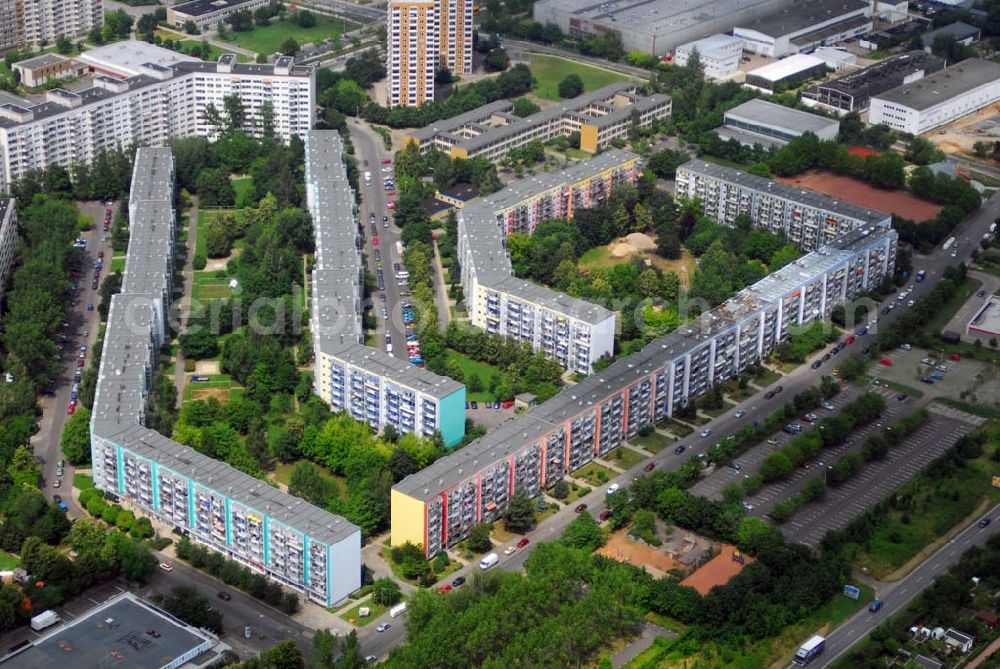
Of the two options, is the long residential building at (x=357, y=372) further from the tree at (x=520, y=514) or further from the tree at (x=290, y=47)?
the tree at (x=290, y=47)

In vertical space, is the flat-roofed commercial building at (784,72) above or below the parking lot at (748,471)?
above

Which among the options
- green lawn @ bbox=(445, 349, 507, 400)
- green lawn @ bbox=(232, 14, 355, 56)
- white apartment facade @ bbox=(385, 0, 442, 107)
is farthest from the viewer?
green lawn @ bbox=(232, 14, 355, 56)

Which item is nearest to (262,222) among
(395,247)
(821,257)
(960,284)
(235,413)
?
(395,247)

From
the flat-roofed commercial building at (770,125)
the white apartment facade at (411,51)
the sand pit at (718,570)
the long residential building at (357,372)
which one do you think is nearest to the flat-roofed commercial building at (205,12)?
the white apartment facade at (411,51)

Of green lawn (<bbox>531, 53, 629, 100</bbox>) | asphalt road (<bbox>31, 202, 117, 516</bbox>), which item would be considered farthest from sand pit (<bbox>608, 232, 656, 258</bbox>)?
asphalt road (<bbox>31, 202, 117, 516</bbox>)

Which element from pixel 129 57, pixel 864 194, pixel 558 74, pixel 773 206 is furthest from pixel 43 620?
pixel 558 74

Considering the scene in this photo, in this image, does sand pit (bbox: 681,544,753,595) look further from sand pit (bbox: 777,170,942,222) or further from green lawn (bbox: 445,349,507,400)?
sand pit (bbox: 777,170,942,222)
